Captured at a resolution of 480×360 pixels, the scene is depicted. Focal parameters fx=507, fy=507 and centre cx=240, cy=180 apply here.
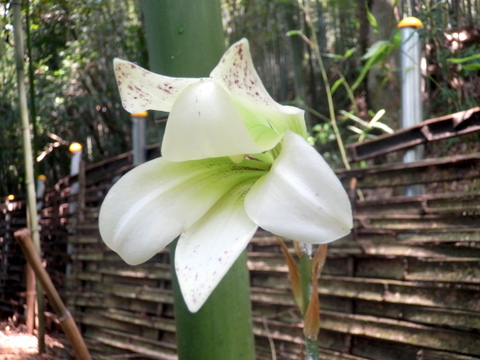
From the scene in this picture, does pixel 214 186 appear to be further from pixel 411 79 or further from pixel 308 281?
pixel 411 79

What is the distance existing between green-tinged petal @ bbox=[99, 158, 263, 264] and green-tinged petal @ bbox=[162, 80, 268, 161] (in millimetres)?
27

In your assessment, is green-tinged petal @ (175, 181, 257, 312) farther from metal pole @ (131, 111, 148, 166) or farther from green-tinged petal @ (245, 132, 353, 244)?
metal pole @ (131, 111, 148, 166)

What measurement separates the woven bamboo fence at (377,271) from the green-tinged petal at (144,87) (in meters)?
0.59

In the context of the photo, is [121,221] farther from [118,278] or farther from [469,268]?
[118,278]

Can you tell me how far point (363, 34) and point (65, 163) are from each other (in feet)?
4.77

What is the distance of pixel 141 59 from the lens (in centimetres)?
104

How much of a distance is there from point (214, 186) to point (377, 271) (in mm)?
766

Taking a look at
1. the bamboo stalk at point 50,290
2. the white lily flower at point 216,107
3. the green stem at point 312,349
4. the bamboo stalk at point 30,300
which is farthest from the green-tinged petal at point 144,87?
the bamboo stalk at point 30,300

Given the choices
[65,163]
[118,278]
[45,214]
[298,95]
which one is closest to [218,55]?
[65,163]

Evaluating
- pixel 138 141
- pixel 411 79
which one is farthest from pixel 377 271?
pixel 138 141

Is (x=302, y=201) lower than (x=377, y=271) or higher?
higher

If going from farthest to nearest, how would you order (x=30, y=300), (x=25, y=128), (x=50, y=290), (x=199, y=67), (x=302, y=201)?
(x=30, y=300) → (x=25, y=128) → (x=50, y=290) → (x=199, y=67) → (x=302, y=201)

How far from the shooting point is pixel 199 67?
294 millimetres

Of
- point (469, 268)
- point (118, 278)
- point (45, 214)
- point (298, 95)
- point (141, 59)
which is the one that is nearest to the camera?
point (469, 268)
